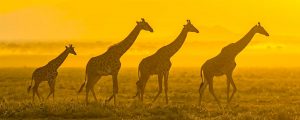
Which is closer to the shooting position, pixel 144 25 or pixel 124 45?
pixel 124 45

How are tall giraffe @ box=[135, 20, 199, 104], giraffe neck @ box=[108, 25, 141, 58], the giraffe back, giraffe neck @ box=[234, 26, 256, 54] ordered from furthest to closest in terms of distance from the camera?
the giraffe back → giraffe neck @ box=[234, 26, 256, 54] → tall giraffe @ box=[135, 20, 199, 104] → giraffe neck @ box=[108, 25, 141, 58]

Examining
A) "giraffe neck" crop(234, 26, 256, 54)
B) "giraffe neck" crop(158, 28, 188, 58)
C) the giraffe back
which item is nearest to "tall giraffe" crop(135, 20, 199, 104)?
"giraffe neck" crop(158, 28, 188, 58)

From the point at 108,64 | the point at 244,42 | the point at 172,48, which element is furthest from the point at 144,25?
the point at 244,42

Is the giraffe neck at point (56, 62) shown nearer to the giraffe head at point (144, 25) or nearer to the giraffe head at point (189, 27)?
the giraffe head at point (144, 25)

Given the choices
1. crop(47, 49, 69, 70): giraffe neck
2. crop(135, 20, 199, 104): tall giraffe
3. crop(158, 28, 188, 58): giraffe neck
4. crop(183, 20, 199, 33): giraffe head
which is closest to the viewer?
crop(135, 20, 199, 104): tall giraffe

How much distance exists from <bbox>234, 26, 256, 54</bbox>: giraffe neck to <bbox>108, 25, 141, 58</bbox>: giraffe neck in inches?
133

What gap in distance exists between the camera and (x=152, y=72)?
2216 centimetres

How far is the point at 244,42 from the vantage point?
22.9 meters

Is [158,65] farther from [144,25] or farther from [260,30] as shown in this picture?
[260,30]

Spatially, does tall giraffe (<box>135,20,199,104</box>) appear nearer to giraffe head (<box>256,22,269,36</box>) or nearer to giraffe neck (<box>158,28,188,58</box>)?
giraffe neck (<box>158,28,188,58</box>)

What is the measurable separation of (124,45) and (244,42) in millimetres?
4219

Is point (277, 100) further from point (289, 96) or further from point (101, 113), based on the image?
point (101, 113)

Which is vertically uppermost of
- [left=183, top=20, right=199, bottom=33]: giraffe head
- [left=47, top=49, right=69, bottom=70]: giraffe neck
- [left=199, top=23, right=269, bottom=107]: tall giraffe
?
[left=183, top=20, right=199, bottom=33]: giraffe head

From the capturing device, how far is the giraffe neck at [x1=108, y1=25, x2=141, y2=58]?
70.7 ft
